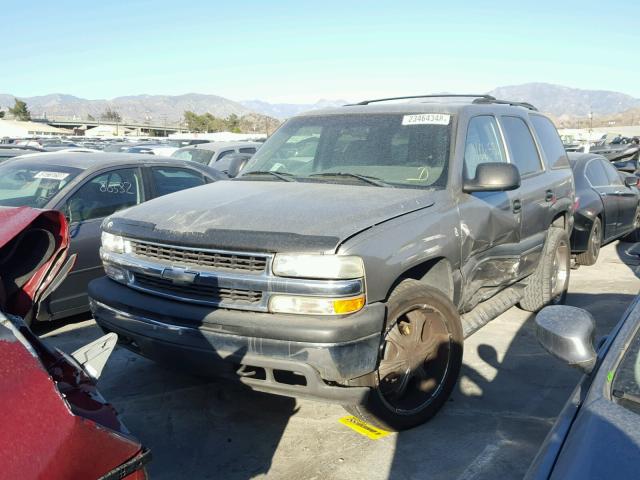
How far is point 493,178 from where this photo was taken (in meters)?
3.92

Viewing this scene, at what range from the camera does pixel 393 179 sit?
13.5 ft

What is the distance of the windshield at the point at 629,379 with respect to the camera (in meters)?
1.87

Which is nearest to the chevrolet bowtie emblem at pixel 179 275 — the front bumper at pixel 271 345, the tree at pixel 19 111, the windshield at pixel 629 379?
the front bumper at pixel 271 345

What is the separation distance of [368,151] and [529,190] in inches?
65.5

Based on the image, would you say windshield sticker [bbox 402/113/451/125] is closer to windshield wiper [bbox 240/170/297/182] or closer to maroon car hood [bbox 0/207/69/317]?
windshield wiper [bbox 240/170/297/182]

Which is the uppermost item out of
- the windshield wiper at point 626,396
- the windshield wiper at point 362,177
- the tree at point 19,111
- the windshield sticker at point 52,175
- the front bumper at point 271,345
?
the windshield wiper at point 362,177

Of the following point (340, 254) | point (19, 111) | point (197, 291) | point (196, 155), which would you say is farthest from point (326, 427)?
point (19, 111)

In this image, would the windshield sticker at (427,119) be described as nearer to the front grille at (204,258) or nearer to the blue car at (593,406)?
the front grille at (204,258)

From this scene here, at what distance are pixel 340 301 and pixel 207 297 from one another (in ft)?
2.59

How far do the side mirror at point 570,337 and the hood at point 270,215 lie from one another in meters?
1.11

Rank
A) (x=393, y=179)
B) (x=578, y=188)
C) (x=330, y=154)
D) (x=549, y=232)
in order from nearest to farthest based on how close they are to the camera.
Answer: (x=393, y=179)
(x=330, y=154)
(x=549, y=232)
(x=578, y=188)

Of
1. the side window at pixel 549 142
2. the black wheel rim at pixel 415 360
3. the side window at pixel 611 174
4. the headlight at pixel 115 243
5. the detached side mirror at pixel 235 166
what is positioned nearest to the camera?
the black wheel rim at pixel 415 360

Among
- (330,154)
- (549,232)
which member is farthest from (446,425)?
(549,232)

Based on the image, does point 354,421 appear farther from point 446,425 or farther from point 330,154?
point 330,154
